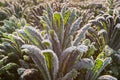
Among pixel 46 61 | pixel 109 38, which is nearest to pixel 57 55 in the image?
pixel 46 61

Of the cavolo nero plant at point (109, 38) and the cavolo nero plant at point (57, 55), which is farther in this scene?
the cavolo nero plant at point (109, 38)

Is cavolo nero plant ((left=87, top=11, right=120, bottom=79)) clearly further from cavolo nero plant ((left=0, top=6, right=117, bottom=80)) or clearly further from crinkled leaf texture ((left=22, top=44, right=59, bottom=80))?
crinkled leaf texture ((left=22, top=44, right=59, bottom=80))

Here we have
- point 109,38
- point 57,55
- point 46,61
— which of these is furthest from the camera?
point 109,38

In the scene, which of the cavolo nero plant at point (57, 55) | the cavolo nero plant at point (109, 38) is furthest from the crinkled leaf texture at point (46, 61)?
the cavolo nero plant at point (109, 38)

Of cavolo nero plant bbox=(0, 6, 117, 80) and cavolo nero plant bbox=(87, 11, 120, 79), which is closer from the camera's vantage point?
cavolo nero plant bbox=(0, 6, 117, 80)

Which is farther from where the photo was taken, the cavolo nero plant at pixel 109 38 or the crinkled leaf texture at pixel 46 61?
Result: the cavolo nero plant at pixel 109 38

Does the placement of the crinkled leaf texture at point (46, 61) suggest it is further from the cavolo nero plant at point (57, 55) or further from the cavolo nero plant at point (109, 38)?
the cavolo nero plant at point (109, 38)

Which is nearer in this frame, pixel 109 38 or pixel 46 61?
pixel 46 61

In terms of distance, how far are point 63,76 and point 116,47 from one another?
1.35 m

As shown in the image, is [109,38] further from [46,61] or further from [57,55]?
[46,61]

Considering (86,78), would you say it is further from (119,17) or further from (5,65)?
(119,17)

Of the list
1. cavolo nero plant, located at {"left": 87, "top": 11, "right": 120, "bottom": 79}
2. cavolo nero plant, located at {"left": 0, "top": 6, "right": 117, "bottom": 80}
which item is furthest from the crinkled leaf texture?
cavolo nero plant, located at {"left": 87, "top": 11, "right": 120, "bottom": 79}

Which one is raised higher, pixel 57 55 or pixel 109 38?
pixel 57 55

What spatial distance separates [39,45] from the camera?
115 inches
